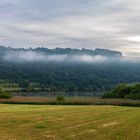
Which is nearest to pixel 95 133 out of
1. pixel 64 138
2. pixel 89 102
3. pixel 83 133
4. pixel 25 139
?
pixel 83 133

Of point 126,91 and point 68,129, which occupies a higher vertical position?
point 68,129

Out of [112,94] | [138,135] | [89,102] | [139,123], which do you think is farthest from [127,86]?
[138,135]

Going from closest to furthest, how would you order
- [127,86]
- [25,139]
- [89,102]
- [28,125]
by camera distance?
[25,139]
[28,125]
[89,102]
[127,86]

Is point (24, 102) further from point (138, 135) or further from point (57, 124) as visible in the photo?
point (138, 135)

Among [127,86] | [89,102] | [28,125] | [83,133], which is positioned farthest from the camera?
[127,86]

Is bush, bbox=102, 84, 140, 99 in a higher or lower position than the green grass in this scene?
lower

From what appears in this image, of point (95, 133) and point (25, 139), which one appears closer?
point (25, 139)

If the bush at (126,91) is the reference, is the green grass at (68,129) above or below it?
above

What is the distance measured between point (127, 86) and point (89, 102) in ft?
108

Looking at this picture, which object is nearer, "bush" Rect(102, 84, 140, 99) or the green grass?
the green grass

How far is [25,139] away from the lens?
21.0 meters

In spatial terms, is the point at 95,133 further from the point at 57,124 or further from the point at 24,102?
the point at 24,102

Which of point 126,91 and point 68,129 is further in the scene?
point 126,91

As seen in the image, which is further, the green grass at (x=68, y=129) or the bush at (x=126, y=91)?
the bush at (x=126, y=91)
